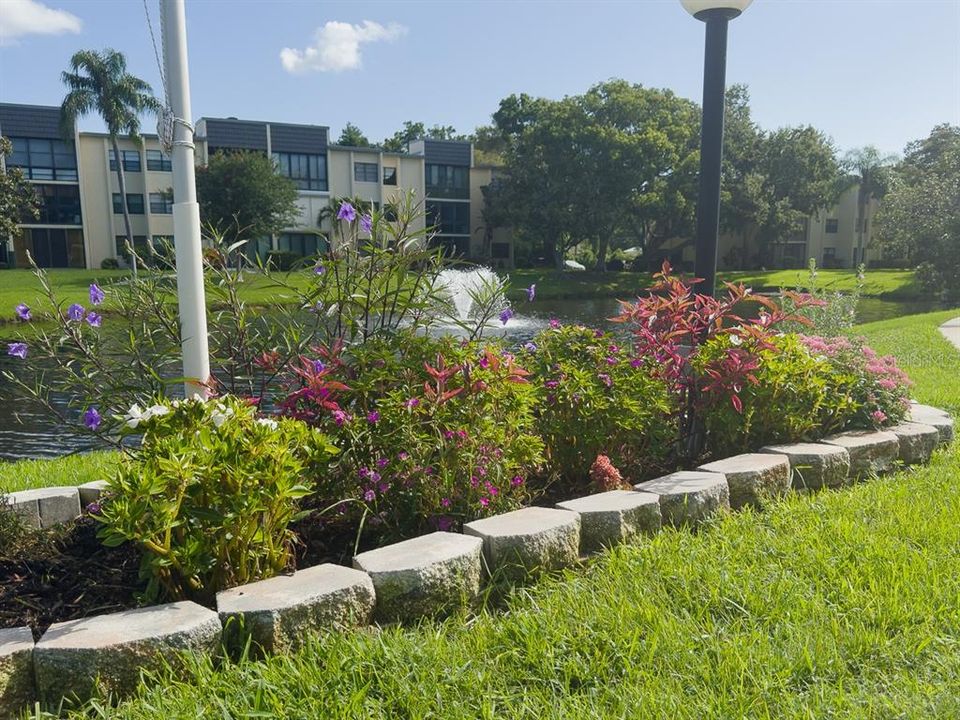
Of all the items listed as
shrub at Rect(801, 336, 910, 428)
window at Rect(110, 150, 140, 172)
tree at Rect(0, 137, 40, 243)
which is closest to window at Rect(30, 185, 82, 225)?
window at Rect(110, 150, 140, 172)

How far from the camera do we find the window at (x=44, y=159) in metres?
37.3


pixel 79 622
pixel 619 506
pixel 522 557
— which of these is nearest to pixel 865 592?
pixel 619 506

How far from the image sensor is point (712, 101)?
14.0 feet

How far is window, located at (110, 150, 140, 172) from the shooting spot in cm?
3859

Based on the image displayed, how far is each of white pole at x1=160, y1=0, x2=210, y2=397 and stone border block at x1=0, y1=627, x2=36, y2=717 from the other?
119cm

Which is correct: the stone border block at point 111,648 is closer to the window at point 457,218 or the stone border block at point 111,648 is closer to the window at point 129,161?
the window at point 129,161

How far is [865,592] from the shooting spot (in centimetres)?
246

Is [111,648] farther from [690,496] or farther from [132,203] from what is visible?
[132,203]

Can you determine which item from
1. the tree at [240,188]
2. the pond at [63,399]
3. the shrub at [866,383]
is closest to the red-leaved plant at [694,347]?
the shrub at [866,383]

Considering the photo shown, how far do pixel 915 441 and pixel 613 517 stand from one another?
2.30 metres

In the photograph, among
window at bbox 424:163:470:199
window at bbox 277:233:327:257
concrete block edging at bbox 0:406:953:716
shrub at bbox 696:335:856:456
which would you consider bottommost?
concrete block edging at bbox 0:406:953:716

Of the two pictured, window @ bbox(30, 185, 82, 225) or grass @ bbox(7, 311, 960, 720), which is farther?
window @ bbox(30, 185, 82, 225)

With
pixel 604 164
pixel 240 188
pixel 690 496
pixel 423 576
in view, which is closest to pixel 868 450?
pixel 690 496

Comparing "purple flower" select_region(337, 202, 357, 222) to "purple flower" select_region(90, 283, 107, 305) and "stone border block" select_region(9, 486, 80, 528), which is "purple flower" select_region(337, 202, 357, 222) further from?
"stone border block" select_region(9, 486, 80, 528)
